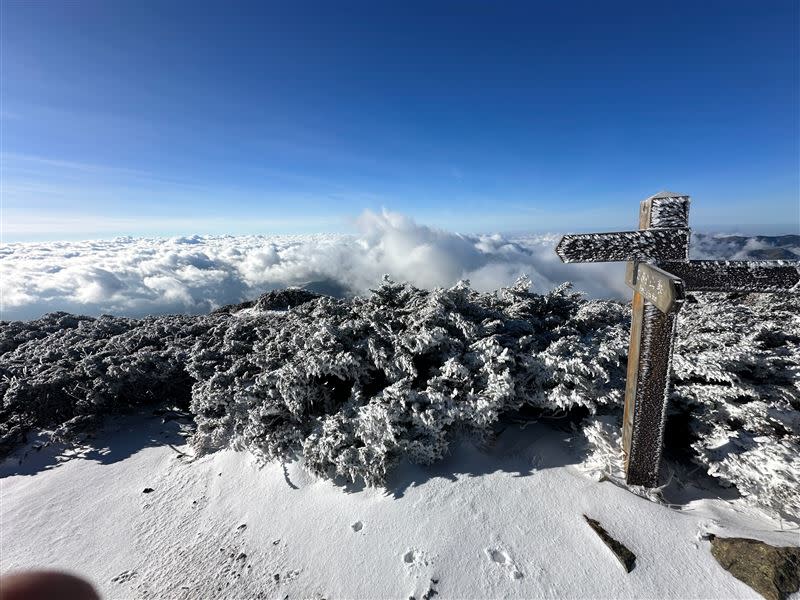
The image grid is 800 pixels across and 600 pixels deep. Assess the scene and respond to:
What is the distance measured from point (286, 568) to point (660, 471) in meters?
Result: 5.49

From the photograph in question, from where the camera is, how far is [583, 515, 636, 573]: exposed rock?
3782 mm

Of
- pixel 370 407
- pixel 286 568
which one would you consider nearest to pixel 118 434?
pixel 286 568

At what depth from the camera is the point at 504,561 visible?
4.04m

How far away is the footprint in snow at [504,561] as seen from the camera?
3882mm

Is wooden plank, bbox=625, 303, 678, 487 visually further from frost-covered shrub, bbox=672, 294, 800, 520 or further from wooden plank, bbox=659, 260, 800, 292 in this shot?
frost-covered shrub, bbox=672, 294, 800, 520

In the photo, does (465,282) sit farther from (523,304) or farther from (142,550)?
(142,550)

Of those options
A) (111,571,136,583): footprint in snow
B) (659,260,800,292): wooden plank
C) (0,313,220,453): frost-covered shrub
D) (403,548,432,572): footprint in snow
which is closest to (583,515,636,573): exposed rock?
(403,548,432,572): footprint in snow

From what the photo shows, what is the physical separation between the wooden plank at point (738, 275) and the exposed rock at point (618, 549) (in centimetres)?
311

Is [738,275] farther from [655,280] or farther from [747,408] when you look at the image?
[747,408]

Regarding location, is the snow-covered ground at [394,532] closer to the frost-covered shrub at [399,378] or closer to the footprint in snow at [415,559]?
the footprint in snow at [415,559]

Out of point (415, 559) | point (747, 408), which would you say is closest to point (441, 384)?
point (415, 559)

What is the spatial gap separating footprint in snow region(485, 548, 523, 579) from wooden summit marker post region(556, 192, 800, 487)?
2.06m

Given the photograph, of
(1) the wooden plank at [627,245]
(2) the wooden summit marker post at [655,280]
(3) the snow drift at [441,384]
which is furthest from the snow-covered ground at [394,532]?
(1) the wooden plank at [627,245]

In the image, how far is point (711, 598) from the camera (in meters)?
3.42
